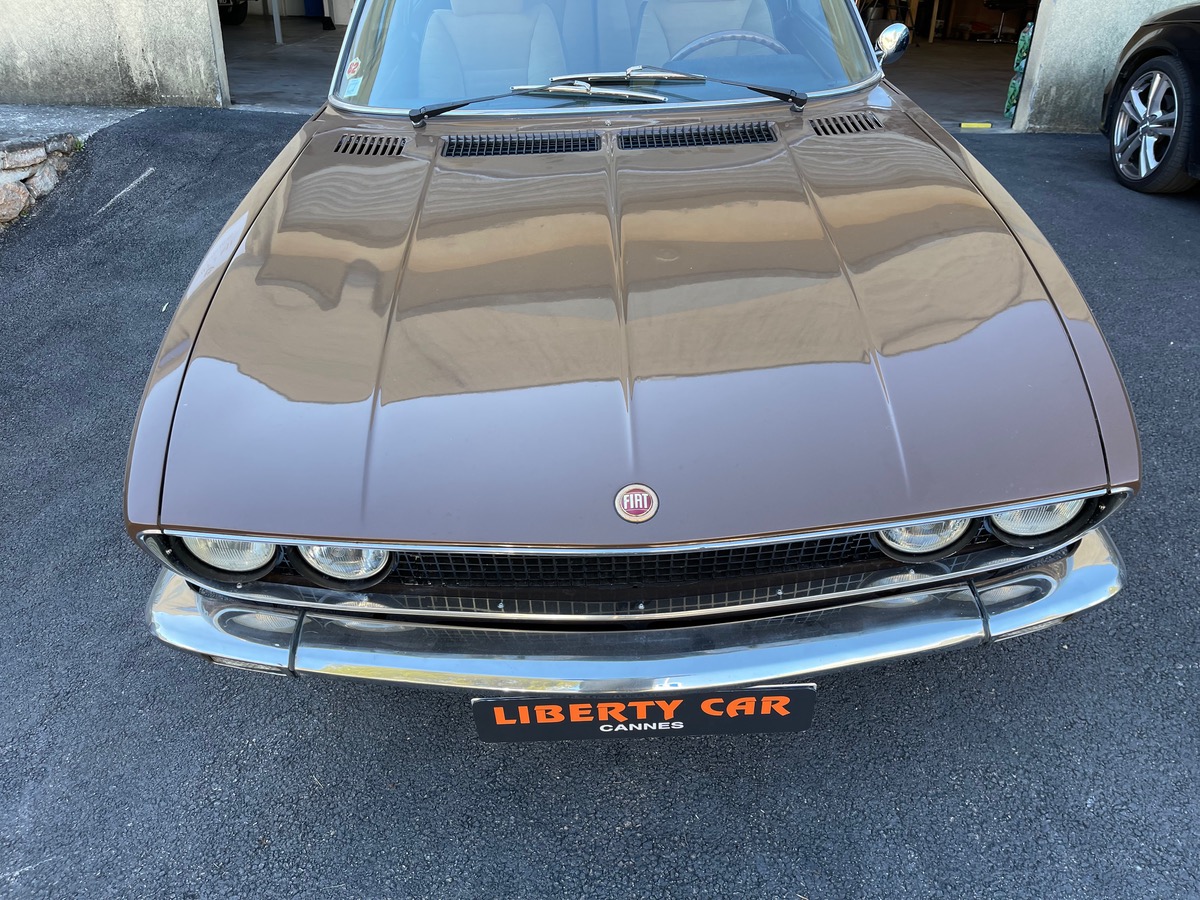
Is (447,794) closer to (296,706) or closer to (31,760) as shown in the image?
(296,706)

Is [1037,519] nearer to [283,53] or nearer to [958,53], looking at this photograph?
[283,53]

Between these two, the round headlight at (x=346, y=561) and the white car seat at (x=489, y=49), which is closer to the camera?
the round headlight at (x=346, y=561)

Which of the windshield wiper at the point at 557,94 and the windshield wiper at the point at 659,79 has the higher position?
the windshield wiper at the point at 659,79

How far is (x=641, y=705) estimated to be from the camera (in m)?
1.72

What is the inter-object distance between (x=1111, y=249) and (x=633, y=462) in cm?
433

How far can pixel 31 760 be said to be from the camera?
2.19 meters

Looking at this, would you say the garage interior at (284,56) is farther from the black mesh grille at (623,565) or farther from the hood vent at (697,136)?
the black mesh grille at (623,565)

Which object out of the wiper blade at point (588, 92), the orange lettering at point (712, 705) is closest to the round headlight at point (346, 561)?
the orange lettering at point (712, 705)

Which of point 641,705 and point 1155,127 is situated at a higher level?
point 1155,127

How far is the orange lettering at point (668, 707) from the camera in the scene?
1.71m

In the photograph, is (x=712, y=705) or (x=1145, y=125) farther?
(x=1145, y=125)

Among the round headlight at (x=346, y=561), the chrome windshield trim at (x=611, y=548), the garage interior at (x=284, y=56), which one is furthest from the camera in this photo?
the garage interior at (x=284, y=56)

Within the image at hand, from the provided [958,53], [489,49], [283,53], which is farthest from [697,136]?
[958,53]

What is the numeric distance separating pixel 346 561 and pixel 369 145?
4.74 feet
